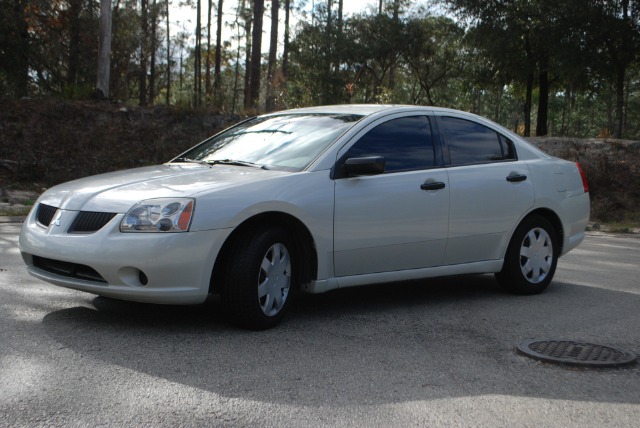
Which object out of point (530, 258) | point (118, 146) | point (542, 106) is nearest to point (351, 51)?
point (542, 106)

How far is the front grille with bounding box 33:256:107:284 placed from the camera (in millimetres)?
5645

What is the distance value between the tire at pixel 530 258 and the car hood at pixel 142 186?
2.61 m

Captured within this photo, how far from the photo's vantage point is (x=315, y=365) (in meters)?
5.03

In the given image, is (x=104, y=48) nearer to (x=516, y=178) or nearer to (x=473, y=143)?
(x=473, y=143)

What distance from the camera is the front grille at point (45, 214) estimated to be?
19.6 feet

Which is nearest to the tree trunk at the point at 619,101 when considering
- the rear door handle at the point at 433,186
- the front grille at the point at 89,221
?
the rear door handle at the point at 433,186

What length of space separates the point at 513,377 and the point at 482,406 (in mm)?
665

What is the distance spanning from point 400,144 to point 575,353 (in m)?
2.27

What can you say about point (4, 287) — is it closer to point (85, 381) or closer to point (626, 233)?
point (85, 381)

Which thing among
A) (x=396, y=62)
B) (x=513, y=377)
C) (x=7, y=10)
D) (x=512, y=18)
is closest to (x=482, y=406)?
(x=513, y=377)

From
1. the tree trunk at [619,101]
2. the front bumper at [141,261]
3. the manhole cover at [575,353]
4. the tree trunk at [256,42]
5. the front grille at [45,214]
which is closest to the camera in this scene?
the manhole cover at [575,353]

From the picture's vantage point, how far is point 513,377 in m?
4.93

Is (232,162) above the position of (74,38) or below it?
below

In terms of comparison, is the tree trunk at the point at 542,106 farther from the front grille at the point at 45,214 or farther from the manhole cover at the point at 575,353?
the front grille at the point at 45,214
